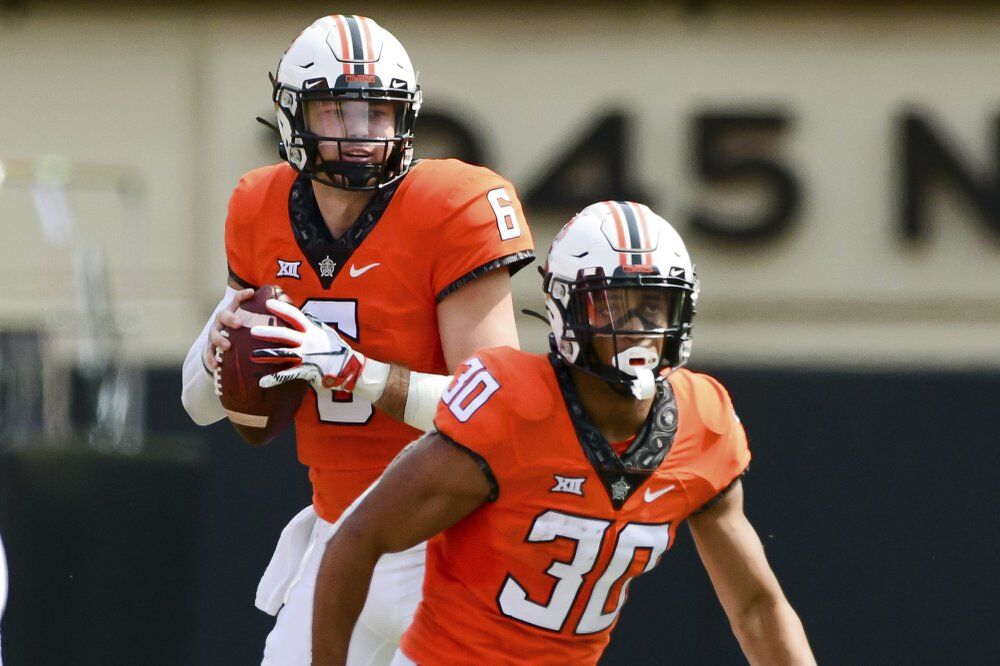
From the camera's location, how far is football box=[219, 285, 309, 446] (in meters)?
3.10

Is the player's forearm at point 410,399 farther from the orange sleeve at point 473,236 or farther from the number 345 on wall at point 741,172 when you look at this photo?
the number 345 on wall at point 741,172

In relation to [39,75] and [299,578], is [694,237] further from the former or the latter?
[299,578]

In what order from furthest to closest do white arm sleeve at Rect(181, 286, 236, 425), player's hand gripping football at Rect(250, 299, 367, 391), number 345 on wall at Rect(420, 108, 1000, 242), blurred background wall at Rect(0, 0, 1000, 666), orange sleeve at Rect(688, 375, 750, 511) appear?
number 345 on wall at Rect(420, 108, 1000, 242) → blurred background wall at Rect(0, 0, 1000, 666) → white arm sleeve at Rect(181, 286, 236, 425) → player's hand gripping football at Rect(250, 299, 367, 391) → orange sleeve at Rect(688, 375, 750, 511)

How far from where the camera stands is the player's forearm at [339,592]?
8.66 feet

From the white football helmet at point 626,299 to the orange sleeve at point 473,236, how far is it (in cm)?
42

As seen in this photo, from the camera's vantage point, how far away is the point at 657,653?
545 cm

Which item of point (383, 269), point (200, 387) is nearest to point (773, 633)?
point (383, 269)

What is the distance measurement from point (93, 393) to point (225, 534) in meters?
0.74

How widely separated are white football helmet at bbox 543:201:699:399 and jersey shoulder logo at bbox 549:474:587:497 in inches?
6.9

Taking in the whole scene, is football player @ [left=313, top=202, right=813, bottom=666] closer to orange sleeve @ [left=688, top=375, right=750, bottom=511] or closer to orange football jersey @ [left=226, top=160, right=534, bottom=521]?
orange sleeve @ [left=688, top=375, right=750, bottom=511]

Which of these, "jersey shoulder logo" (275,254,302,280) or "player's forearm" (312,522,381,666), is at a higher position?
"jersey shoulder logo" (275,254,302,280)

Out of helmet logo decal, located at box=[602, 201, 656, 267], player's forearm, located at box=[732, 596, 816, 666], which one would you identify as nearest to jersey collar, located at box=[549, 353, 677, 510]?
helmet logo decal, located at box=[602, 201, 656, 267]

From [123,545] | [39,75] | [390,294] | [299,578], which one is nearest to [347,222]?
[390,294]

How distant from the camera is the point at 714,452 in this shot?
109 inches
